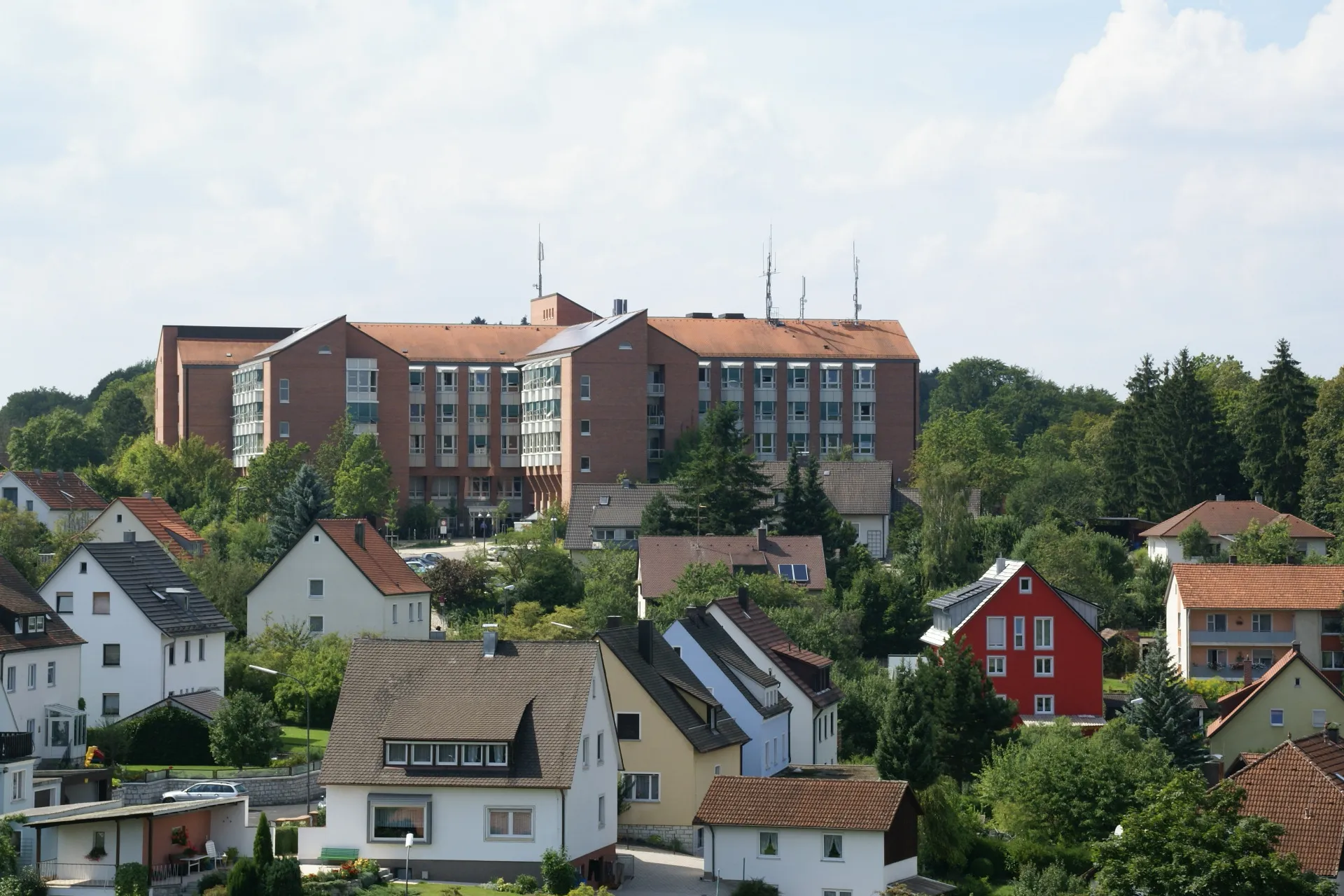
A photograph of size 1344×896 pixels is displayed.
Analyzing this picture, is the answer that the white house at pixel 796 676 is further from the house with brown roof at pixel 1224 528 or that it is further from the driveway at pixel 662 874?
the house with brown roof at pixel 1224 528

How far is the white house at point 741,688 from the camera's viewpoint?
2287 inches

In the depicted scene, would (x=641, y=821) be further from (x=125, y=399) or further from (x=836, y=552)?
(x=125, y=399)

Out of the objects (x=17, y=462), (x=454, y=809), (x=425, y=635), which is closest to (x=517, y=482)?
(x=17, y=462)

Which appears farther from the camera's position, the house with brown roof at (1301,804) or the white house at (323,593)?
the white house at (323,593)

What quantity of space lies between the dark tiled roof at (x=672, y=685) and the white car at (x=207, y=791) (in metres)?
10.1

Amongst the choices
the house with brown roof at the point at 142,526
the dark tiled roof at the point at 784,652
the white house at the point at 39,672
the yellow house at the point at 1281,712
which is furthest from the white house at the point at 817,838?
the house with brown roof at the point at 142,526

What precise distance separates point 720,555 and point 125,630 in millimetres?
33772

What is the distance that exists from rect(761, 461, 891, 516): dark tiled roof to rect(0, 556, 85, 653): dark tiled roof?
57620mm

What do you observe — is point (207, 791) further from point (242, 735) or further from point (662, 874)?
point (662, 874)

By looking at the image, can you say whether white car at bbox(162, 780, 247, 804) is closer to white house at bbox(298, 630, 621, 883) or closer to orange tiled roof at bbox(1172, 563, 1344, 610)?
white house at bbox(298, 630, 621, 883)

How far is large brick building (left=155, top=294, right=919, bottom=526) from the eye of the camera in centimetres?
13200

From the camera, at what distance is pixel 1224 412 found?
123250 millimetres

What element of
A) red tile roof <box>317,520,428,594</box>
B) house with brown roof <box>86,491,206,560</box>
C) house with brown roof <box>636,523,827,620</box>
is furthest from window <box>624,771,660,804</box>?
house with brown roof <box>86,491,206,560</box>

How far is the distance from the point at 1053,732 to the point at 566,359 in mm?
75370
